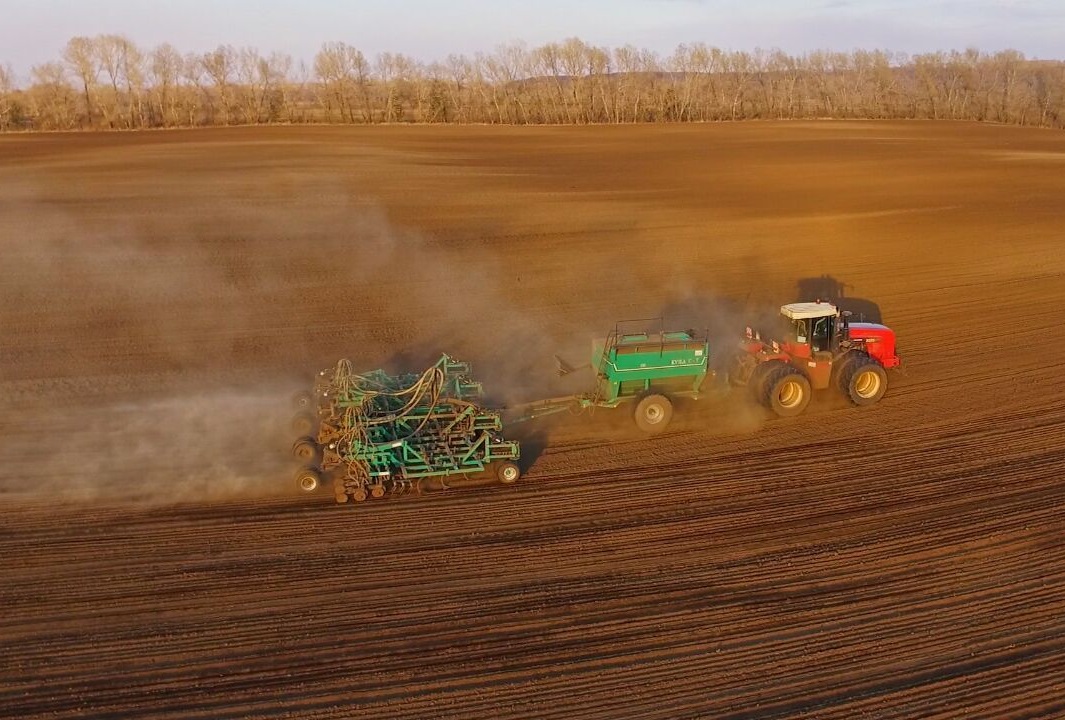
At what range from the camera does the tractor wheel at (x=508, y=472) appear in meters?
12.2

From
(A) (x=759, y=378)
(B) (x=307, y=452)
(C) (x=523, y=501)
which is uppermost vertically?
(A) (x=759, y=378)

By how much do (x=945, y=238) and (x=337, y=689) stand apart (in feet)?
84.1

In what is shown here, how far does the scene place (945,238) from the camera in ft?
88.6

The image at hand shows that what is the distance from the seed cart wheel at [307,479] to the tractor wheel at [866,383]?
938cm

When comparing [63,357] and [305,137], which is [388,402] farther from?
[305,137]

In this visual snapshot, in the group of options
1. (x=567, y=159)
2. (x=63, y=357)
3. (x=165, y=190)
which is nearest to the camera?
(x=63, y=357)

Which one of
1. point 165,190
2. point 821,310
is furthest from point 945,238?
point 165,190

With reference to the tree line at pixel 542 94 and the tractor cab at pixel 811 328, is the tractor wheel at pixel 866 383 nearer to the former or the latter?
the tractor cab at pixel 811 328

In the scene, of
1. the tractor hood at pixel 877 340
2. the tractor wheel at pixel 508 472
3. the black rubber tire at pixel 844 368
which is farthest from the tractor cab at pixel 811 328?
the tractor wheel at pixel 508 472

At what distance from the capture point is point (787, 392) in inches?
→ 559

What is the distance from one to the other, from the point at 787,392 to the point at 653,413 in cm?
254

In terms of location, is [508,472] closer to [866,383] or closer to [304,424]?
[304,424]

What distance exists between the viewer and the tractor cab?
14.1 metres

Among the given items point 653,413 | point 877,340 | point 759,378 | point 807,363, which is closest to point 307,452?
point 653,413
